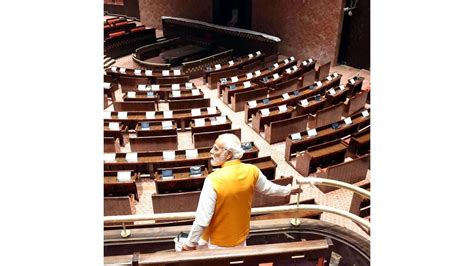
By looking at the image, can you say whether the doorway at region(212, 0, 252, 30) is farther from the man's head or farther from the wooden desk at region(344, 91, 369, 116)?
the man's head

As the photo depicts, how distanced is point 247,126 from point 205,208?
16.1 feet

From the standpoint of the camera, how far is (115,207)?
12.3ft

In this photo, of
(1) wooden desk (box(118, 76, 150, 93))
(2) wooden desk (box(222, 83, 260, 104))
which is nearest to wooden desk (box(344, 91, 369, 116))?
(2) wooden desk (box(222, 83, 260, 104))

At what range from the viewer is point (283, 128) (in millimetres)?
5805

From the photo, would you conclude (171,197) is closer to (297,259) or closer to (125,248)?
(125,248)

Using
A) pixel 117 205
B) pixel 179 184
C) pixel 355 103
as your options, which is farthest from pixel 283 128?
pixel 117 205

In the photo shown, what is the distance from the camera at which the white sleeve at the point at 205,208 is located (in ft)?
5.40

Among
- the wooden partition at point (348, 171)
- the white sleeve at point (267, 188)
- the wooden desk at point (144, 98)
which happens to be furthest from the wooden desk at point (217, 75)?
the white sleeve at point (267, 188)

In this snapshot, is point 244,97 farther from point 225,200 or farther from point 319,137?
point 225,200

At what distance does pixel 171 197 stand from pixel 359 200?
195 centimetres

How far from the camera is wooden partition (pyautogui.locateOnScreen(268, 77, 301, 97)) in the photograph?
732cm

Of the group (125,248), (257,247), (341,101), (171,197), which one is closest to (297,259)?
(257,247)

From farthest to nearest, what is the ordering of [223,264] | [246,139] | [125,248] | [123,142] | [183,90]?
[183,90]
[246,139]
[123,142]
[125,248]
[223,264]

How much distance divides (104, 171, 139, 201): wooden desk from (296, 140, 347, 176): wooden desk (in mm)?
2208
